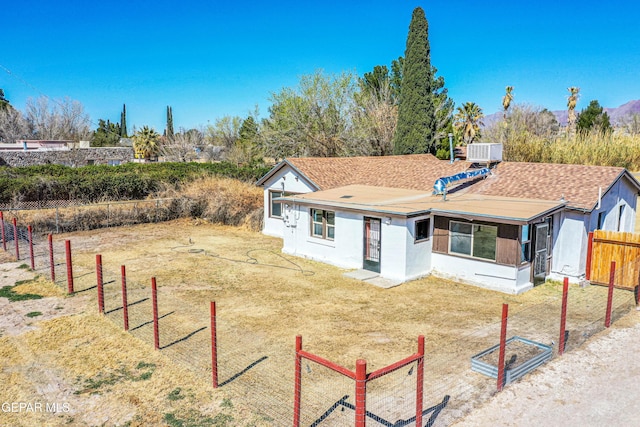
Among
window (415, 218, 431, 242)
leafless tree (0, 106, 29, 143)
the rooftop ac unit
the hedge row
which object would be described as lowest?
window (415, 218, 431, 242)

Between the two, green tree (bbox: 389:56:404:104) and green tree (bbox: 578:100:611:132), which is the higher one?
green tree (bbox: 389:56:404:104)

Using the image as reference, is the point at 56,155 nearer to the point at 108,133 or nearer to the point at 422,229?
the point at 422,229

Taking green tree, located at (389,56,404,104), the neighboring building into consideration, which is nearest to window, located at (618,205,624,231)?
green tree, located at (389,56,404,104)

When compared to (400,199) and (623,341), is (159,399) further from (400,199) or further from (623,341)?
(400,199)

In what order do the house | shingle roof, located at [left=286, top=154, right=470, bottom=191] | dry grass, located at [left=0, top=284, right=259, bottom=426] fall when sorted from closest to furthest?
1. dry grass, located at [left=0, top=284, right=259, bottom=426]
2. the house
3. shingle roof, located at [left=286, top=154, right=470, bottom=191]

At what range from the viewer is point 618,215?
57.4 ft

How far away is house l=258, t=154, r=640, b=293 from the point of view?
48.8 ft

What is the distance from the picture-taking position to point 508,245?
14523mm

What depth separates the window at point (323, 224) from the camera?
732 inches

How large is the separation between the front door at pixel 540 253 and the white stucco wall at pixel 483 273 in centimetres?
55

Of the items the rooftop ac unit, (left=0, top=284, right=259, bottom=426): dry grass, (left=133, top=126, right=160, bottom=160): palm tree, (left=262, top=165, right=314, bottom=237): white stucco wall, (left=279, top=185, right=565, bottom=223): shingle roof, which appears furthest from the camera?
(left=133, top=126, right=160, bottom=160): palm tree

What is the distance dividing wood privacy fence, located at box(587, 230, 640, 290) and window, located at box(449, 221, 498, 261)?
3.34 metres

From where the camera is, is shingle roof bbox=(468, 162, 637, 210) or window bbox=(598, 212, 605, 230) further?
window bbox=(598, 212, 605, 230)

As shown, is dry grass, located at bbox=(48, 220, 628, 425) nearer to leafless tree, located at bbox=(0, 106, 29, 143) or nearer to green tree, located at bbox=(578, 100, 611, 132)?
green tree, located at bbox=(578, 100, 611, 132)
